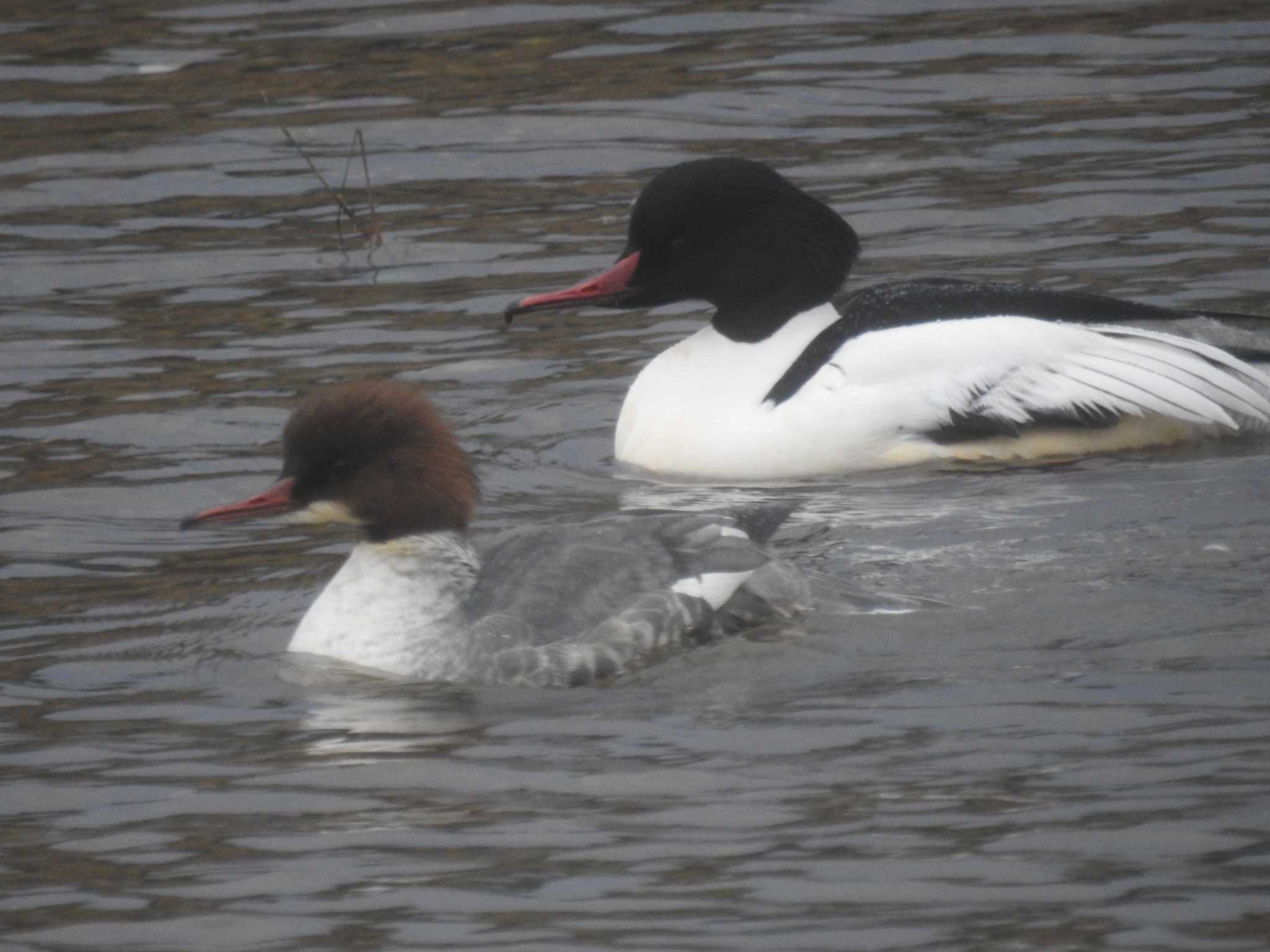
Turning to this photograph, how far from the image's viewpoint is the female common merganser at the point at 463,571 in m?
6.40

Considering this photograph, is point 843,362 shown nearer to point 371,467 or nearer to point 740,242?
point 740,242

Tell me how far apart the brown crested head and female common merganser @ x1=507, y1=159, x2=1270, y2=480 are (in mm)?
1892

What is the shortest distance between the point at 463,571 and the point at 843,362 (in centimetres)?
224

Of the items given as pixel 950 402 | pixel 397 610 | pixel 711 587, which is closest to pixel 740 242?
pixel 950 402

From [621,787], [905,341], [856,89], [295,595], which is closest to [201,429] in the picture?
[295,595]

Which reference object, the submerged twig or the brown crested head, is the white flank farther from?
the submerged twig

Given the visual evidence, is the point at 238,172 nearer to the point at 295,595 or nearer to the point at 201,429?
the point at 201,429

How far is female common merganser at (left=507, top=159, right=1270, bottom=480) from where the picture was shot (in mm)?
8375

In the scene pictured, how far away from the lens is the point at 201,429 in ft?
30.3

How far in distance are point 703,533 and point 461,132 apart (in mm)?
6821

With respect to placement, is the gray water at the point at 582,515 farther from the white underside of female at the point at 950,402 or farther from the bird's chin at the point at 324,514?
the bird's chin at the point at 324,514

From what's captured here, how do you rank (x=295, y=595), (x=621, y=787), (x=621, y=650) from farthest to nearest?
(x=295, y=595) < (x=621, y=650) < (x=621, y=787)

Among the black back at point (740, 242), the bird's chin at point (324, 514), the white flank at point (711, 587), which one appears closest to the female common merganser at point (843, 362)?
the black back at point (740, 242)

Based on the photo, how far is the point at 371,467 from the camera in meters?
6.69
